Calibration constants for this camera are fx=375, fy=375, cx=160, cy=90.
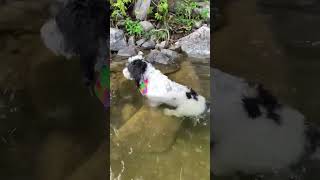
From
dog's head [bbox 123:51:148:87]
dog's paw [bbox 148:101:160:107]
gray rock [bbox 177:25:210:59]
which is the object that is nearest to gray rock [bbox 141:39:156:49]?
gray rock [bbox 177:25:210:59]

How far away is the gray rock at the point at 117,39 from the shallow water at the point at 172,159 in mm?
1302

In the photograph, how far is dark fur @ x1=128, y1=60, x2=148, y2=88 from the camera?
9.76ft

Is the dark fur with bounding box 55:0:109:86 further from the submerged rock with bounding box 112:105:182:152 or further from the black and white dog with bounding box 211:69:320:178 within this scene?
the submerged rock with bounding box 112:105:182:152

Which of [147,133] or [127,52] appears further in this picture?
[127,52]

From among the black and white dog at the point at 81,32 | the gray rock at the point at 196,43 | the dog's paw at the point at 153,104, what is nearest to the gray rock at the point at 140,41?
the gray rock at the point at 196,43

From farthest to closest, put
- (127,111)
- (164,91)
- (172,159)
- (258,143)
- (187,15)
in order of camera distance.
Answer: (187,15) < (164,91) < (127,111) < (172,159) < (258,143)

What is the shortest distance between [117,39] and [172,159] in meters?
1.82

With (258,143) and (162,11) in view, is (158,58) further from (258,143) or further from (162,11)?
(258,143)

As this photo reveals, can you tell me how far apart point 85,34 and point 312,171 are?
0.79 meters

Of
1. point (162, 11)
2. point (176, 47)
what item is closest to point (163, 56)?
point (176, 47)

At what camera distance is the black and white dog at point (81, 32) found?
54 centimetres

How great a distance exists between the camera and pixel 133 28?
3.79 m

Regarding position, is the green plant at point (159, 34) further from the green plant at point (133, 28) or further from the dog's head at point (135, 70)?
the dog's head at point (135, 70)

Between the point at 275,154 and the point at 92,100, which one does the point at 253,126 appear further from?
the point at 92,100
